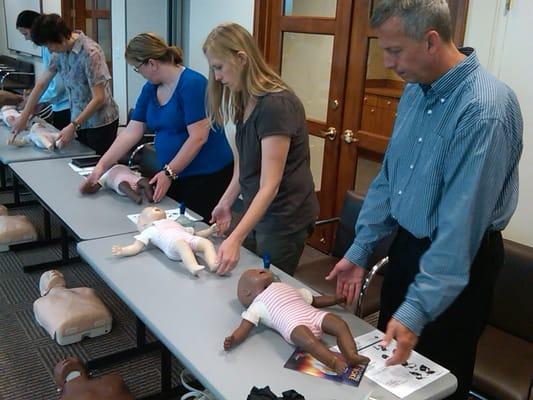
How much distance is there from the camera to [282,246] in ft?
6.35

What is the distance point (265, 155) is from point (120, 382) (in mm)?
899

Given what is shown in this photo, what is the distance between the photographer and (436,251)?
1.17m

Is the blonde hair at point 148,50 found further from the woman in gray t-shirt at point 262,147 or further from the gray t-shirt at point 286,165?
the gray t-shirt at point 286,165

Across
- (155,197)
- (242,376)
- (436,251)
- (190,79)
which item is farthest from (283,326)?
(190,79)

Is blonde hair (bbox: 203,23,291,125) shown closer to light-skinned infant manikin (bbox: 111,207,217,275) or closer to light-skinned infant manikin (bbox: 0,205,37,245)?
light-skinned infant manikin (bbox: 111,207,217,275)

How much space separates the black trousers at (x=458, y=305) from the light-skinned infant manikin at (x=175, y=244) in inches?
23.7

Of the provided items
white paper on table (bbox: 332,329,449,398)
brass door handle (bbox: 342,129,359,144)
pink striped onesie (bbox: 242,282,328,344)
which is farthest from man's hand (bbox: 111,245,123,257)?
brass door handle (bbox: 342,129,359,144)

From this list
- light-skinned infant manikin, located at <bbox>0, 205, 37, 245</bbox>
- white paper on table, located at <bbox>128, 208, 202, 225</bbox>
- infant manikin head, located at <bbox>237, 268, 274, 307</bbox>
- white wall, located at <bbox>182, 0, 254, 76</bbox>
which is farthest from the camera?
white wall, located at <bbox>182, 0, 254, 76</bbox>

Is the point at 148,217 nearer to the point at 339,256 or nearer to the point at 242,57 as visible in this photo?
the point at 242,57

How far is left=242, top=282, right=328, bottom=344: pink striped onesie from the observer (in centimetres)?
139

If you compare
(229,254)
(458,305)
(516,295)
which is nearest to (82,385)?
(229,254)

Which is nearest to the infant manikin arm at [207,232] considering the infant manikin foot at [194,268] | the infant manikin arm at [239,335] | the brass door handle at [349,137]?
the infant manikin foot at [194,268]

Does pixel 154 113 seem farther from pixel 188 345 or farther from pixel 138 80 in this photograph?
pixel 138 80

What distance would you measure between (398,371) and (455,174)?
1.60 ft
